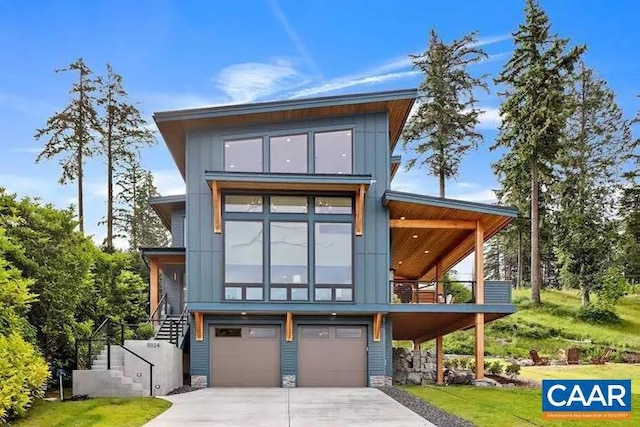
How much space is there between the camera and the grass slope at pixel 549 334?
2850cm

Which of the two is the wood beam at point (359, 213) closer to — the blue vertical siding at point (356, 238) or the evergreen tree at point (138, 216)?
the blue vertical siding at point (356, 238)

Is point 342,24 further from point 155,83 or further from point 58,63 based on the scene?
point 58,63

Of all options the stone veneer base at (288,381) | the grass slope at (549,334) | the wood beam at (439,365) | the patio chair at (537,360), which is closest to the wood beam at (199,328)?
the stone veneer base at (288,381)

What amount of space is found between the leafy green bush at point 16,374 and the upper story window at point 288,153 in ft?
26.9

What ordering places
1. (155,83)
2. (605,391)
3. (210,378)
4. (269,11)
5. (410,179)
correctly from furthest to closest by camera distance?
(410,179) < (155,83) < (269,11) < (210,378) < (605,391)

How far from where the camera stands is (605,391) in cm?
1167

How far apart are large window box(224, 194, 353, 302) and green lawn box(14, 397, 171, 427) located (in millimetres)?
4375

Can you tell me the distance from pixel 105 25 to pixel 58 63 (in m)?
9.92

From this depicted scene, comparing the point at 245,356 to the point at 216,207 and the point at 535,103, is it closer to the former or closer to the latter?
the point at 216,207

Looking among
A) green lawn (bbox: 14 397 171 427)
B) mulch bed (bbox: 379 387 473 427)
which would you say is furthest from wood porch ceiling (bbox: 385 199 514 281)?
green lawn (bbox: 14 397 171 427)

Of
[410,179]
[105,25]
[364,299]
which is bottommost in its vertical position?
[364,299]

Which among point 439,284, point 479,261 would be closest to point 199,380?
point 479,261

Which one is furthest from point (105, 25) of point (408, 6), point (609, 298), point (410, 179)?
point (609, 298)

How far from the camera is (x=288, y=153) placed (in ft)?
54.1
